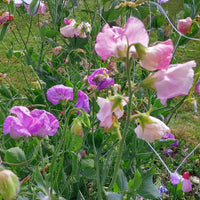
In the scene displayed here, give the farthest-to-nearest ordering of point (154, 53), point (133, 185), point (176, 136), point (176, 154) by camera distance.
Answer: point (176, 136) < point (176, 154) < point (133, 185) < point (154, 53)

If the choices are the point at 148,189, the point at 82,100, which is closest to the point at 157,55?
the point at 82,100

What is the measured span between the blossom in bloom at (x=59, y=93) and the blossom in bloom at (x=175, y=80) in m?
0.38

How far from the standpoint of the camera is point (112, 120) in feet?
1.79

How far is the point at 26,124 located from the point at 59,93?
233 mm

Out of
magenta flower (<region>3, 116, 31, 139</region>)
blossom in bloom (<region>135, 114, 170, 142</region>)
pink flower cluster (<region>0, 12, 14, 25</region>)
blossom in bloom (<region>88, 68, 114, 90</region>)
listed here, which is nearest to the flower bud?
magenta flower (<region>3, 116, 31, 139</region>)

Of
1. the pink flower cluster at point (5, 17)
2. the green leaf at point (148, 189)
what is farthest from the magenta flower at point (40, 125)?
the pink flower cluster at point (5, 17)

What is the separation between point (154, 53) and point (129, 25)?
58mm

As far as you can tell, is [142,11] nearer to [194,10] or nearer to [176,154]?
[194,10]

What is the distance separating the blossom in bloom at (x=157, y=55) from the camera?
0.45 m

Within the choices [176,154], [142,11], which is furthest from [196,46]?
[142,11]

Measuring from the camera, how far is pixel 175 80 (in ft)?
1.51

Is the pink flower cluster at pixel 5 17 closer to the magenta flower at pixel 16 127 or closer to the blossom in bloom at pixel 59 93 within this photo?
the blossom in bloom at pixel 59 93

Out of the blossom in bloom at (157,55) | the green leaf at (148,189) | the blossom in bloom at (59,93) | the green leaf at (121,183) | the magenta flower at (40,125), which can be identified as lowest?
the green leaf at (148,189)

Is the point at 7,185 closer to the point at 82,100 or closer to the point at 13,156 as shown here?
the point at 13,156
